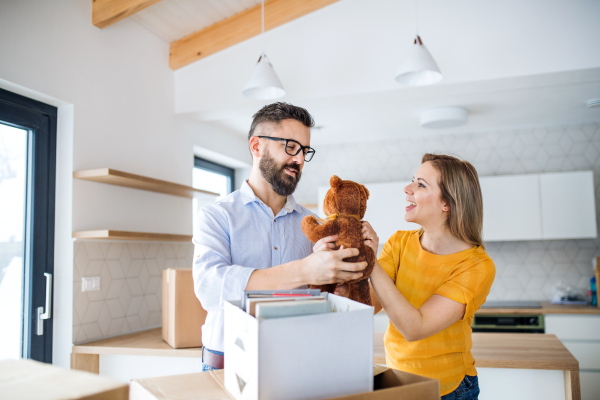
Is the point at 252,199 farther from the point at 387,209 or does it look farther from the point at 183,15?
the point at 387,209

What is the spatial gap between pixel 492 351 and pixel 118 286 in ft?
6.61

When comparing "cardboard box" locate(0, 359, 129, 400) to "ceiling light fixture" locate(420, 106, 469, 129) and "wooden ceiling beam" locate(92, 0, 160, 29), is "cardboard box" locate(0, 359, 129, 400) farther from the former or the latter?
"ceiling light fixture" locate(420, 106, 469, 129)

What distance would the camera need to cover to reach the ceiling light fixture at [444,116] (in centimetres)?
344

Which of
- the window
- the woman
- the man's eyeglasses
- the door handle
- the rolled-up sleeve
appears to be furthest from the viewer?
the window

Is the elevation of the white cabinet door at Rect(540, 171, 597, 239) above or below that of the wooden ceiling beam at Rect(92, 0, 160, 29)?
below

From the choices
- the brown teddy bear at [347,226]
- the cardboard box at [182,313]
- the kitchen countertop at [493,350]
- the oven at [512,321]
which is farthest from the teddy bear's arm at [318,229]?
the oven at [512,321]

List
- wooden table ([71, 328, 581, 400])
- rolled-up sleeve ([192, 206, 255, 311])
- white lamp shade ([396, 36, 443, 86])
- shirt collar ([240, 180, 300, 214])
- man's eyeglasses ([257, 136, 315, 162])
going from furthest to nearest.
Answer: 1. white lamp shade ([396, 36, 443, 86])
2. wooden table ([71, 328, 581, 400])
3. shirt collar ([240, 180, 300, 214])
4. man's eyeglasses ([257, 136, 315, 162])
5. rolled-up sleeve ([192, 206, 255, 311])

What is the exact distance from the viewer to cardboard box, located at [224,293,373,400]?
647mm

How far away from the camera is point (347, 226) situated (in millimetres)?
1028

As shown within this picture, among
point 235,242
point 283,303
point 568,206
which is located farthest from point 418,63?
point 568,206

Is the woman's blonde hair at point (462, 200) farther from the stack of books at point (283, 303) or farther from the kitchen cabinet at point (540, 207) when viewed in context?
the kitchen cabinet at point (540, 207)

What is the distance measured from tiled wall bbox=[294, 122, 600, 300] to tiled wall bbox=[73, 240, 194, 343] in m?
2.57

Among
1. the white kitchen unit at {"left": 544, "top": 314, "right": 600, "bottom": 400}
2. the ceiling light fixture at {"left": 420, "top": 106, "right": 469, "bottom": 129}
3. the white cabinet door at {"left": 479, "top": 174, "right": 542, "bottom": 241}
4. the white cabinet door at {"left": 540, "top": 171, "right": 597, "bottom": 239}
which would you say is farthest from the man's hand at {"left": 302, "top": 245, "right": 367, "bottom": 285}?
the white cabinet door at {"left": 540, "top": 171, "right": 597, "bottom": 239}

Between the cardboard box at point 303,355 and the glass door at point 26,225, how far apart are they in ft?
5.80
